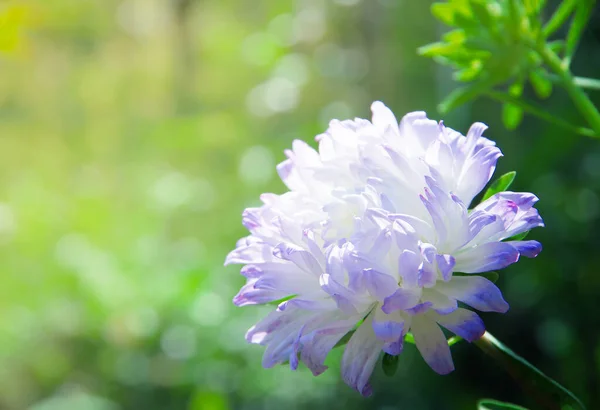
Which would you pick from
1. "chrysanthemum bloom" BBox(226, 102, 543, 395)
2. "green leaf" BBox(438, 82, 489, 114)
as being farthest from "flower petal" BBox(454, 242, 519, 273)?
"green leaf" BBox(438, 82, 489, 114)

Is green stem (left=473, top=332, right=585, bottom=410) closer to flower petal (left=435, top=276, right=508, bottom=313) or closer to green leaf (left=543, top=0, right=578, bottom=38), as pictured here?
flower petal (left=435, top=276, right=508, bottom=313)

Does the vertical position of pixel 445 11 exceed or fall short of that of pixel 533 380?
it exceeds it

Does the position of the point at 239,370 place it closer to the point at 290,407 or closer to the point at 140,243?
the point at 290,407

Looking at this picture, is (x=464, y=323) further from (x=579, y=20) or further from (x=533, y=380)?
(x=579, y=20)

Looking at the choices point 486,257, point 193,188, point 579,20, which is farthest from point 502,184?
point 193,188

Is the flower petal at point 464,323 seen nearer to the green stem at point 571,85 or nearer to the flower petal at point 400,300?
the flower petal at point 400,300

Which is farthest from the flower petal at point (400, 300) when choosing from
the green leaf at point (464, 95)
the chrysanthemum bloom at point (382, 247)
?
the green leaf at point (464, 95)

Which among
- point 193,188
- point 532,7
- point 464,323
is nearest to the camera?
point 464,323
